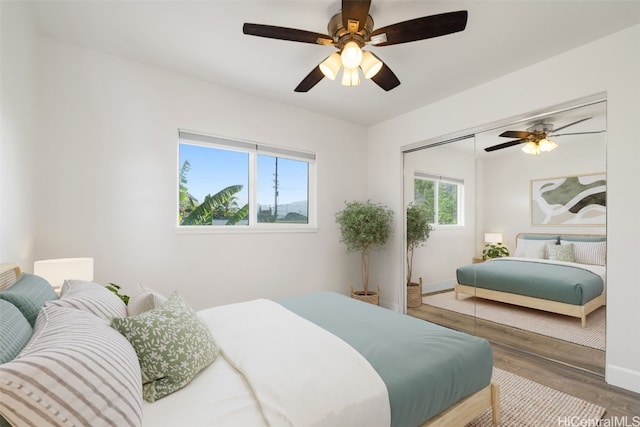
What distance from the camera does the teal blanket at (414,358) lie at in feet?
4.22

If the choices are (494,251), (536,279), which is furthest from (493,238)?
(536,279)

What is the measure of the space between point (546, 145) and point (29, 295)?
368 centimetres

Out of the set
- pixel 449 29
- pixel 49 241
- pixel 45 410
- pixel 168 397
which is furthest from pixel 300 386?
pixel 49 241

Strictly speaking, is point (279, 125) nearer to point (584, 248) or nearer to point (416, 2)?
point (416, 2)

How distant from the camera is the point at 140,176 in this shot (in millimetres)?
2732

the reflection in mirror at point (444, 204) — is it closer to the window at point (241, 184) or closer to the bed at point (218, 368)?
the window at point (241, 184)

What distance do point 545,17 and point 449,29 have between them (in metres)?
0.91

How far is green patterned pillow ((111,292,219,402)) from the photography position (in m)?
1.14

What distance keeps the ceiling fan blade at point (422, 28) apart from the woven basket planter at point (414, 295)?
2.92m

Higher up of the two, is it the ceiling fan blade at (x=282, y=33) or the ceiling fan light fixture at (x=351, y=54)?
the ceiling fan blade at (x=282, y=33)

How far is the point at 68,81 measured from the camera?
7.98ft

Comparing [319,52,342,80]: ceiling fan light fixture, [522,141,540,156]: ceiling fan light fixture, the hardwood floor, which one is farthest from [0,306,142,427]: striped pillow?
[522,141,540,156]: ceiling fan light fixture

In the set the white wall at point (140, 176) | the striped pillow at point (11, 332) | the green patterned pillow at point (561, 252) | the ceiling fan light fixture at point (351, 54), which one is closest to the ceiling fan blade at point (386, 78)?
the ceiling fan light fixture at point (351, 54)

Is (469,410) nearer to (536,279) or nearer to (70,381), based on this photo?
(70,381)
